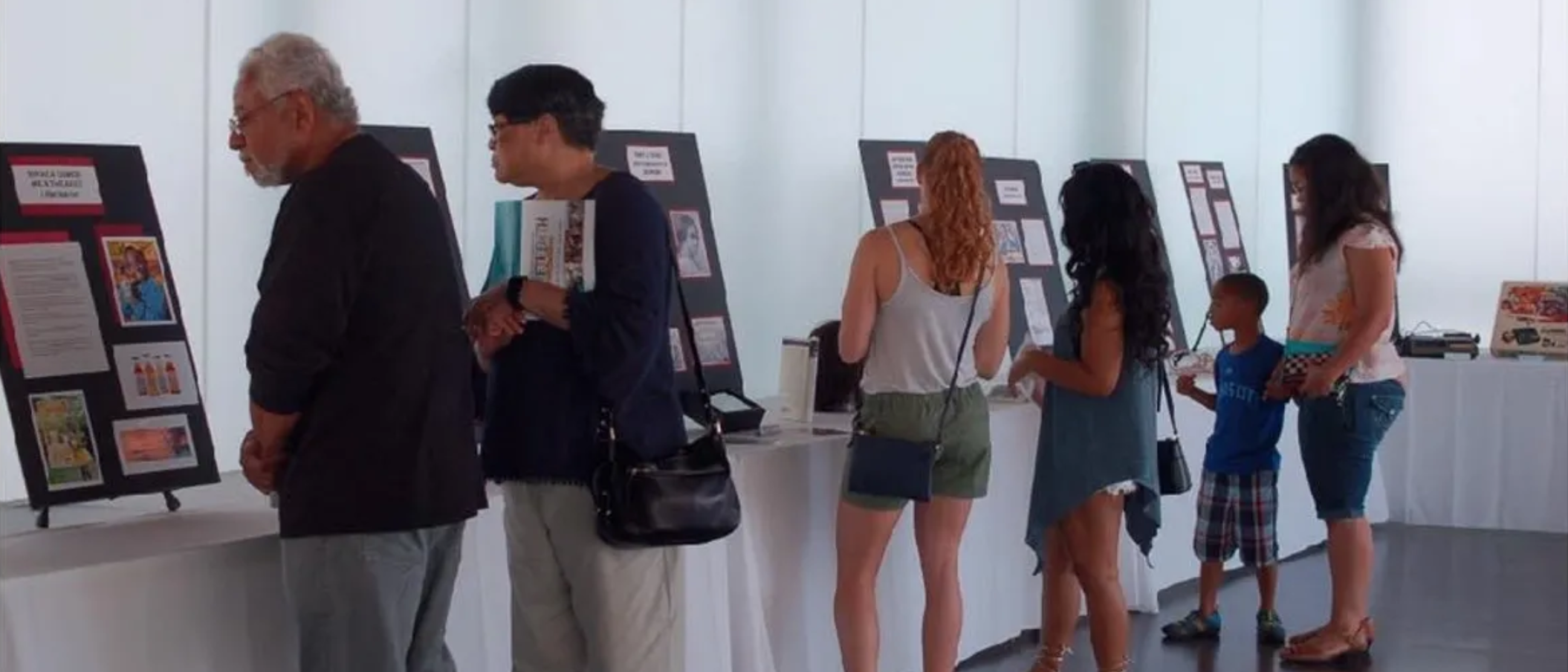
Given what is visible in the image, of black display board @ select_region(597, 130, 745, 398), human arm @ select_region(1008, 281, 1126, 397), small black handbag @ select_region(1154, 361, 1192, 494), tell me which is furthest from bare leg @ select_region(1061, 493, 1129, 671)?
black display board @ select_region(597, 130, 745, 398)

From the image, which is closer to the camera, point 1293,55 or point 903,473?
point 903,473

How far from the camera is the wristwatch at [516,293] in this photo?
3.09 m

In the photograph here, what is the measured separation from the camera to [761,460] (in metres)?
4.55

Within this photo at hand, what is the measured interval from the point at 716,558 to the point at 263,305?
62.3 inches

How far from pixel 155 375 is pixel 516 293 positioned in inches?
25.4

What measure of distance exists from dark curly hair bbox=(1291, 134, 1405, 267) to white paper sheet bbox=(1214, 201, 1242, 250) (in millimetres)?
2660

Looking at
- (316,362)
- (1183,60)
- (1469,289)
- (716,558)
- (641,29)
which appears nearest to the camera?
(316,362)

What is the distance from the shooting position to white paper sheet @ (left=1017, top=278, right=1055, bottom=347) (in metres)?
6.36

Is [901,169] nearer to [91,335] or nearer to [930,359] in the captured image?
[930,359]

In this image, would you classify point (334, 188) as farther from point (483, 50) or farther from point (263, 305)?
point (483, 50)

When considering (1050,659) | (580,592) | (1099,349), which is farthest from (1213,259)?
(580,592)

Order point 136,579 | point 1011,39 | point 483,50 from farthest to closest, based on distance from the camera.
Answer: point 1011,39, point 483,50, point 136,579

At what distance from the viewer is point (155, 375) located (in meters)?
3.27

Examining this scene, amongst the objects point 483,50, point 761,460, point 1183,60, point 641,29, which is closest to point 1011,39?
point 1183,60
